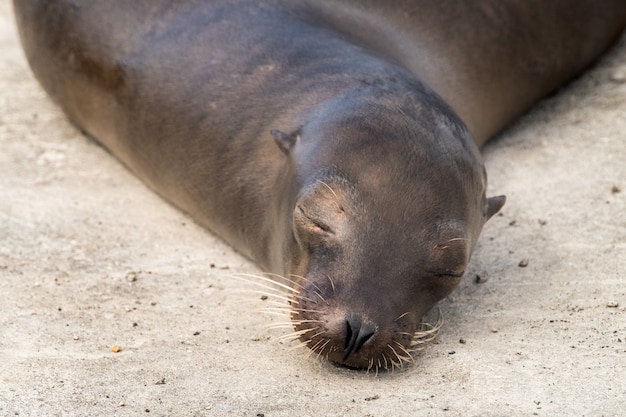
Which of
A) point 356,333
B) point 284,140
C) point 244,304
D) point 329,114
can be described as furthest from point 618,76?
point 356,333

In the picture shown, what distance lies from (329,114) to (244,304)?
0.84 m

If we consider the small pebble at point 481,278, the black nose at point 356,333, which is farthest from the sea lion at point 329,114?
the small pebble at point 481,278

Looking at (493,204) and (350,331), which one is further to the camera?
(493,204)

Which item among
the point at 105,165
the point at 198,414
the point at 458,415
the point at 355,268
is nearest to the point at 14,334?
the point at 198,414

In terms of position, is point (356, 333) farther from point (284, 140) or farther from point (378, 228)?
point (284, 140)

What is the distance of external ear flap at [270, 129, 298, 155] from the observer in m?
4.36

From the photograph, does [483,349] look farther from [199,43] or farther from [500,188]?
[199,43]

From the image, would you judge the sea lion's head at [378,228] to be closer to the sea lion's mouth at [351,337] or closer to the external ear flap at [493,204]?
the sea lion's mouth at [351,337]

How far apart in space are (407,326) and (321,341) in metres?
0.34

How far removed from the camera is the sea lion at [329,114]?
382 cm

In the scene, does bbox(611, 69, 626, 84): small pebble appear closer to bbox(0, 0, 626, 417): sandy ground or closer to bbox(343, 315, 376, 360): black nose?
bbox(0, 0, 626, 417): sandy ground

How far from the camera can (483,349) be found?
12.7 ft

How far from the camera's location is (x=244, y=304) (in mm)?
4352

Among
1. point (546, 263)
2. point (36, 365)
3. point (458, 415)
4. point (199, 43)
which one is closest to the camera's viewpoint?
point (458, 415)
